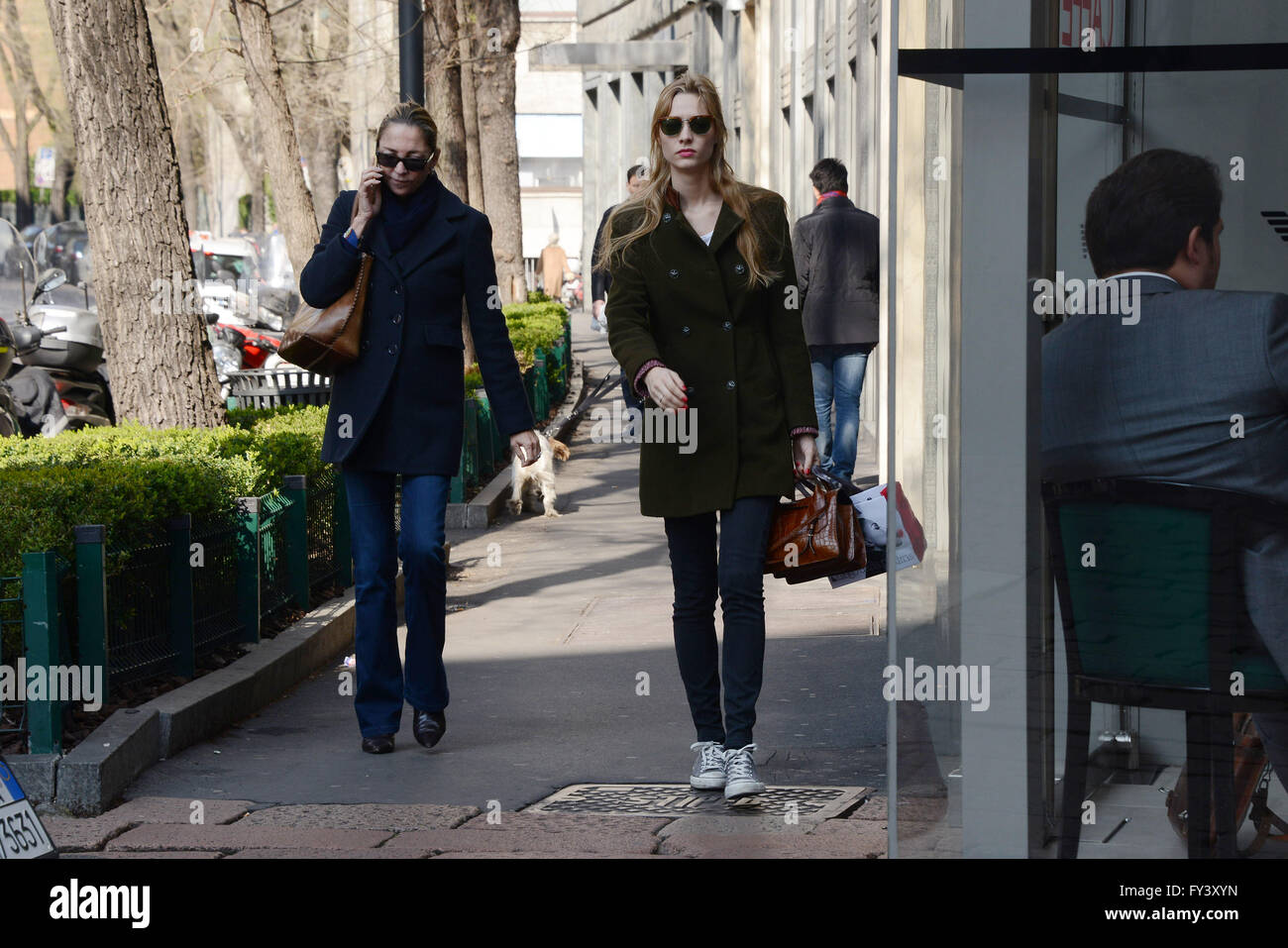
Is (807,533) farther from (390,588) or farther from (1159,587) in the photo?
(390,588)

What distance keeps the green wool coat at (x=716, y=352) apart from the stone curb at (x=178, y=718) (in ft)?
5.88

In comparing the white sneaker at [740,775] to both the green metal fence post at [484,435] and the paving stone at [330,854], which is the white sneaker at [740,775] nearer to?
the paving stone at [330,854]

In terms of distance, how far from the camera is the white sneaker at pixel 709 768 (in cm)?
528

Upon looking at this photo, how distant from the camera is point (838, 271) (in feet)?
37.5

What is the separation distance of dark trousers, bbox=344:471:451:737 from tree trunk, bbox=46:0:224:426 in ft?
10.4

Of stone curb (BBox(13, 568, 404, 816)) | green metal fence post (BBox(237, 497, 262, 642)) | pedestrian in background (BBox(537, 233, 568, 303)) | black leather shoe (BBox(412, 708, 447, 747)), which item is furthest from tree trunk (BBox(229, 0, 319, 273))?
pedestrian in background (BBox(537, 233, 568, 303))

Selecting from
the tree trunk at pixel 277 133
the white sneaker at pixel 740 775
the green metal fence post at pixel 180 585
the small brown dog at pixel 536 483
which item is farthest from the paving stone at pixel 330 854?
the tree trunk at pixel 277 133

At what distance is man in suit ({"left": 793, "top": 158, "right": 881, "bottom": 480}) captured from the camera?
1144cm

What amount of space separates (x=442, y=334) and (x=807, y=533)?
5.36 ft

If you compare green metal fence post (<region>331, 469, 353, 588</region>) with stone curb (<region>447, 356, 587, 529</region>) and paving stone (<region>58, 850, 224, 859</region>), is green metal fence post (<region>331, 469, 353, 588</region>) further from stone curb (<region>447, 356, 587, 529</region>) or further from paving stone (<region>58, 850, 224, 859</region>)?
paving stone (<region>58, 850, 224, 859</region>)

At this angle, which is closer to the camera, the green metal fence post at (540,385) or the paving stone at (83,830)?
the paving stone at (83,830)

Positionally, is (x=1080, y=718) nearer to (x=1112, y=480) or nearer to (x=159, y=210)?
(x=1112, y=480)
